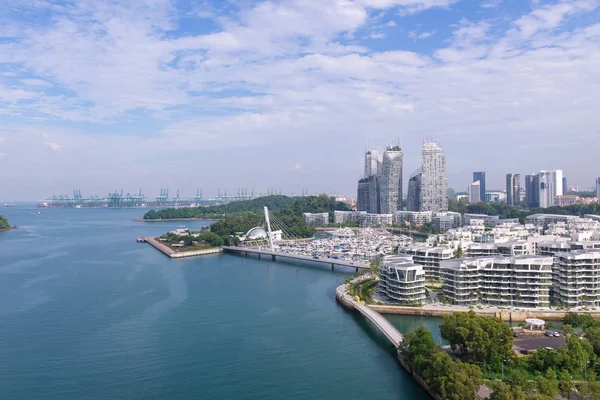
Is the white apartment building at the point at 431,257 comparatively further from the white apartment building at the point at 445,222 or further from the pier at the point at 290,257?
the white apartment building at the point at 445,222

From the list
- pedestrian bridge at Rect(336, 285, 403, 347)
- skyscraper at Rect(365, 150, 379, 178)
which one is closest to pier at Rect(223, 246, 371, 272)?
pedestrian bridge at Rect(336, 285, 403, 347)

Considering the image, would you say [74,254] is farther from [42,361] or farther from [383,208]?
[383,208]

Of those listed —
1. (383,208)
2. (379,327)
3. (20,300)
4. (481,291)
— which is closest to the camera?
(379,327)

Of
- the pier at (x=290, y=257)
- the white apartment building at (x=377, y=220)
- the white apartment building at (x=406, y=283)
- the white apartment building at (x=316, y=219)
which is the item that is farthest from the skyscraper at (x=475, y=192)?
the white apartment building at (x=406, y=283)

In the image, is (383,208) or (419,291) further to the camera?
(383,208)

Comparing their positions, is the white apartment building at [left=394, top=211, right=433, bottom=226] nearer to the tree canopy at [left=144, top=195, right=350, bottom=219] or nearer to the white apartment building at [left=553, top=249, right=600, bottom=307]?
the tree canopy at [left=144, top=195, right=350, bottom=219]

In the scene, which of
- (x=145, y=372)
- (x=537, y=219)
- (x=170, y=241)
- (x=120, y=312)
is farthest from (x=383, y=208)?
(x=145, y=372)
